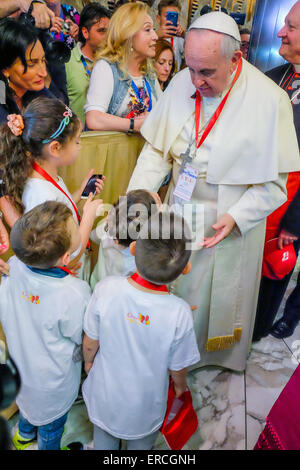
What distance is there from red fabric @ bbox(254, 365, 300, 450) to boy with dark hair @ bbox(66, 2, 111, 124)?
2801 mm

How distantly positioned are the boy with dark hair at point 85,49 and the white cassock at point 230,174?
125cm

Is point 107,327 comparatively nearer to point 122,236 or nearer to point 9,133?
point 122,236

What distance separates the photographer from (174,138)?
2113 mm

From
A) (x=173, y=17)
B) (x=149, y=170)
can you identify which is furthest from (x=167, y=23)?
(x=149, y=170)

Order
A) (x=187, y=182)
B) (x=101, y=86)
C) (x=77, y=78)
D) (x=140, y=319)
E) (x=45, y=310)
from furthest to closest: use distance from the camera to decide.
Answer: (x=77, y=78) < (x=101, y=86) < (x=187, y=182) < (x=45, y=310) < (x=140, y=319)

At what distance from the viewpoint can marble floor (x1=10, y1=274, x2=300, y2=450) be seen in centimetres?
216

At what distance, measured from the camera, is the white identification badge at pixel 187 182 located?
81.1 inches

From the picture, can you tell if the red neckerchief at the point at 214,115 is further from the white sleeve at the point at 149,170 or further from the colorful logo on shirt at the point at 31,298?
the colorful logo on shirt at the point at 31,298

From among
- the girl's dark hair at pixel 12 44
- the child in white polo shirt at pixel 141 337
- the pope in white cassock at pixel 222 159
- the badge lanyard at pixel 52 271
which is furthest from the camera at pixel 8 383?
the girl's dark hair at pixel 12 44

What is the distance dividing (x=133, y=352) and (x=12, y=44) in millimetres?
1925

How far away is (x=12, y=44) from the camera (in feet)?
7.10

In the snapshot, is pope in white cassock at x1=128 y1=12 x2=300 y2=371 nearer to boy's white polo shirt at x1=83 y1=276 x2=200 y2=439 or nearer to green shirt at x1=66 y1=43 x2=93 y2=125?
boy's white polo shirt at x1=83 y1=276 x2=200 y2=439

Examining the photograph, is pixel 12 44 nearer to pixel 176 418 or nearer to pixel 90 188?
pixel 90 188

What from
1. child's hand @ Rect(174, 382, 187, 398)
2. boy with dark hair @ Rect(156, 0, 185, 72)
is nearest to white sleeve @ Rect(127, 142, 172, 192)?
child's hand @ Rect(174, 382, 187, 398)
